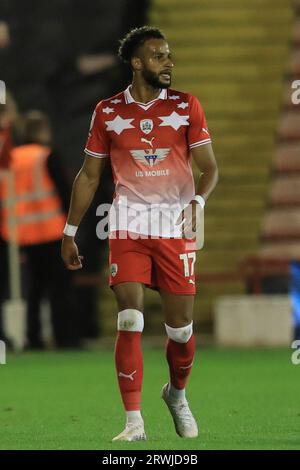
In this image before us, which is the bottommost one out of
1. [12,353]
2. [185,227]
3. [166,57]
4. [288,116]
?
[12,353]

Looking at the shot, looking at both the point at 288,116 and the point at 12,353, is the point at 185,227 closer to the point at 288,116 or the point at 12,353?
the point at 12,353

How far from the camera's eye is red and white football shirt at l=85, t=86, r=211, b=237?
8148 millimetres

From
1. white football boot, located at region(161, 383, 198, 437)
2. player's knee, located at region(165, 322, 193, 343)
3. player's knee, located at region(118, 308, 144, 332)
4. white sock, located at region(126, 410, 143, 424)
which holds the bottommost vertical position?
white football boot, located at region(161, 383, 198, 437)

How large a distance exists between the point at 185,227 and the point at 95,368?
208 inches

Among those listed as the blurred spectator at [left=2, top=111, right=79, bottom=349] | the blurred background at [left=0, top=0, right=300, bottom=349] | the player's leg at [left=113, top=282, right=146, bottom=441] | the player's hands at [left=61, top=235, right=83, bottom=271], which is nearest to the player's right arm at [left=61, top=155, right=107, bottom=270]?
the player's hands at [left=61, top=235, right=83, bottom=271]

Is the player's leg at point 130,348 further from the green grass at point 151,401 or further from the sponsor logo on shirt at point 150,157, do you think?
the sponsor logo on shirt at point 150,157

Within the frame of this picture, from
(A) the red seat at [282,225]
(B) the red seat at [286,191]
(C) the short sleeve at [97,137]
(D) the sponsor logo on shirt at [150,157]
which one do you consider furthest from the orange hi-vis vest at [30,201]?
(D) the sponsor logo on shirt at [150,157]

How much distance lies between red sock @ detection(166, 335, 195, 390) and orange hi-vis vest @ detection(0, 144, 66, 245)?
6.85 metres

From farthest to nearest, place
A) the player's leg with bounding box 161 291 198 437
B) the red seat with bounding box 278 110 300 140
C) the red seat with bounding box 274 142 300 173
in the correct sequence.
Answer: the red seat with bounding box 278 110 300 140 → the red seat with bounding box 274 142 300 173 → the player's leg with bounding box 161 291 198 437

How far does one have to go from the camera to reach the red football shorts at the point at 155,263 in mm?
8086

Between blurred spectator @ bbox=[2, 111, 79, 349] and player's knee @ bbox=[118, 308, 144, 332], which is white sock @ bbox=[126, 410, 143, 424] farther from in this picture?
blurred spectator @ bbox=[2, 111, 79, 349]

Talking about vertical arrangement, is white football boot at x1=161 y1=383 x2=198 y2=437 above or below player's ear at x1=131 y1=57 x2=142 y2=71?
below

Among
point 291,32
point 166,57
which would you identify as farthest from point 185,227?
point 291,32
